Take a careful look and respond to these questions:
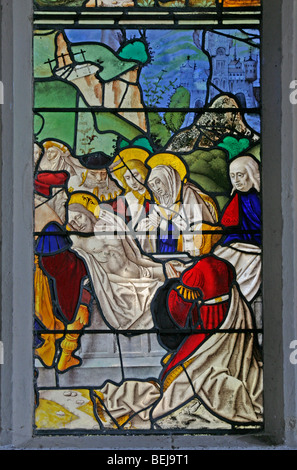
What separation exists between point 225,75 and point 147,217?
671 mm

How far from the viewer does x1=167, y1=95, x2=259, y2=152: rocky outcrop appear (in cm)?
250

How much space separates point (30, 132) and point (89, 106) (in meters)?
0.27

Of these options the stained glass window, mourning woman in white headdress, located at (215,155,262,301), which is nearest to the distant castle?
the stained glass window

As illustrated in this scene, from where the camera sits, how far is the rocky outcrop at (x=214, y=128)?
250 centimetres

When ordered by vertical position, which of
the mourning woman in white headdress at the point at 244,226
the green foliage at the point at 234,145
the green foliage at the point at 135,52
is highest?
the green foliage at the point at 135,52

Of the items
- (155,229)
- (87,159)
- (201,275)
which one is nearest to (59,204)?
(87,159)

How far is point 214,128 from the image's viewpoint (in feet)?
8.23

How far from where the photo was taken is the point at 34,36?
8.20 ft

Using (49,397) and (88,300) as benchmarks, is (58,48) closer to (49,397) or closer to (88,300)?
(88,300)

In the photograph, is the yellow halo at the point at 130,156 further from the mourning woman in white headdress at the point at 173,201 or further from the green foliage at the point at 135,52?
the green foliage at the point at 135,52

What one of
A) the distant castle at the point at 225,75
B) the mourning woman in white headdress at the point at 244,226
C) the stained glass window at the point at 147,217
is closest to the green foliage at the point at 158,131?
the stained glass window at the point at 147,217

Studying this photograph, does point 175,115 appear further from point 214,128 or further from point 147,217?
point 147,217

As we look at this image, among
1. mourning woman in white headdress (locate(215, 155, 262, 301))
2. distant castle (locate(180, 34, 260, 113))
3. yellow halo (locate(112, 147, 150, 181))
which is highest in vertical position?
distant castle (locate(180, 34, 260, 113))

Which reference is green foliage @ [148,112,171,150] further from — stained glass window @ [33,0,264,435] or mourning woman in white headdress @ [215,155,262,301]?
mourning woman in white headdress @ [215,155,262,301]
